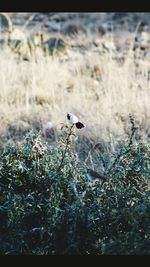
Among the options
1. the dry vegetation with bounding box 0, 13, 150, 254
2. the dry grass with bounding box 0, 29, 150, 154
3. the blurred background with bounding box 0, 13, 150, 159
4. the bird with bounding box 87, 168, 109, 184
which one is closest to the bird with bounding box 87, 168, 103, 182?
the bird with bounding box 87, 168, 109, 184

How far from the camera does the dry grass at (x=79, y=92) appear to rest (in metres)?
4.88

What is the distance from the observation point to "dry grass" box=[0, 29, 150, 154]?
488 cm

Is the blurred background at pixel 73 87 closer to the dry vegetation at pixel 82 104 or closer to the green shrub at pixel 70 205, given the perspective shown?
the dry vegetation at pixel 82 104

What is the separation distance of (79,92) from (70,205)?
3242 mm

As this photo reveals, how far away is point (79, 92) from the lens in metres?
5.83

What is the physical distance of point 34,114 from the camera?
5.11m

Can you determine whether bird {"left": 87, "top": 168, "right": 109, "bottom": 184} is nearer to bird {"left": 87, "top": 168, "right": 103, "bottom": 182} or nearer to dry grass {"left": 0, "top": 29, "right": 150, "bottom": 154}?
bird {"left": 87, "top": 168, "right": 103, "bottom": 182}

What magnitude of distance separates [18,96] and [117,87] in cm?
114

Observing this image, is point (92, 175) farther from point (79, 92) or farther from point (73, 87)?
point (73, 87)

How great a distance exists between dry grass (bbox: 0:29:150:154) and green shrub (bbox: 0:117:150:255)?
4.80ft

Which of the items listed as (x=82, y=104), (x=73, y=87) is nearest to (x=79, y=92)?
(x=73, y=87)

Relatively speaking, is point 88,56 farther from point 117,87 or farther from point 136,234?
point 136,234

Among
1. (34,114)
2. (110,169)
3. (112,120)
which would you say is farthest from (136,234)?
(34,114)

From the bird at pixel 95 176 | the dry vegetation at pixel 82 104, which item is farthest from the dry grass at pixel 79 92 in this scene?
the bird at pixel 95 176
